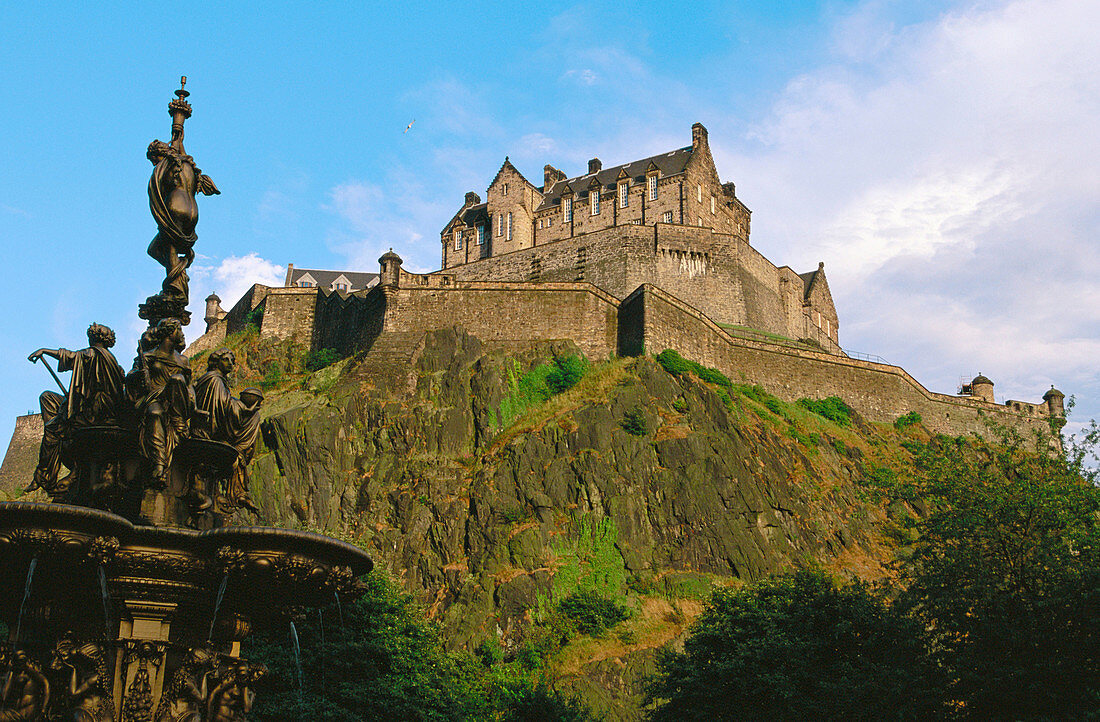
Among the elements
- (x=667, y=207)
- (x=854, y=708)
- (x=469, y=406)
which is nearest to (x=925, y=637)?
→ (x=854, y=708)

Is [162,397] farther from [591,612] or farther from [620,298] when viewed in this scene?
[620,298]

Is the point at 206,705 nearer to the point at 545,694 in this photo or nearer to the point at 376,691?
the point at 376,691

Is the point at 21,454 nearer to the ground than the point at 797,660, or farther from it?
farther from it

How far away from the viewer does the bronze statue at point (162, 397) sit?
9.55 m

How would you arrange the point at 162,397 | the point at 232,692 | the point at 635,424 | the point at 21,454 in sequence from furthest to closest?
the point at 21,454 → the point at 635,424 → the point at 162,397 → the point at 232,692

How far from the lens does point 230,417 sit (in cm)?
1002

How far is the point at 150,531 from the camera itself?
910cm

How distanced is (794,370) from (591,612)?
25.6 meters

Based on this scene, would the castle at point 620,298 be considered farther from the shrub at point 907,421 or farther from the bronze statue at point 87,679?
the bronze statue at point 87,679

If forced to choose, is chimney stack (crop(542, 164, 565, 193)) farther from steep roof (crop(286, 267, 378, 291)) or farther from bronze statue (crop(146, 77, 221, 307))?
bronze statue (crop(146, 77, 221, 307))

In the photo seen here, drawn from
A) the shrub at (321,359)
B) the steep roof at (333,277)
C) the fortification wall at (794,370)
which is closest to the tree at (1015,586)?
the fortification wall at (794,370)

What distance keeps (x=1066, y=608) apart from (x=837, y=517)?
26010 mm

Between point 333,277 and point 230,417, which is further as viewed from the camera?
point 333,277

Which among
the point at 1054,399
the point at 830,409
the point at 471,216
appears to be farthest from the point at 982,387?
the point at 471,216
